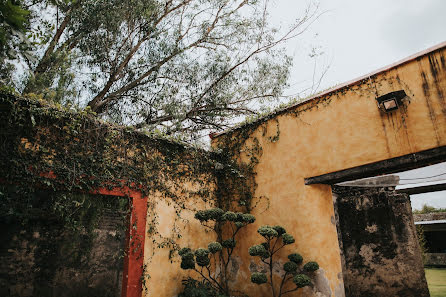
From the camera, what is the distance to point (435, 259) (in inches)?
514

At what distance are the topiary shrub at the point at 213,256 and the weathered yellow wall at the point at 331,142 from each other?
1.51 ft

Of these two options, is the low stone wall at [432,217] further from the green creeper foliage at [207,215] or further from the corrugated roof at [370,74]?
the green creeper foliage at [207,215]

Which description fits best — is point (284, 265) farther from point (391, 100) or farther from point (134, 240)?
point (391, 100)

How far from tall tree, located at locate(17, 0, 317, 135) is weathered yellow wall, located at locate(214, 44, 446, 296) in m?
2.18

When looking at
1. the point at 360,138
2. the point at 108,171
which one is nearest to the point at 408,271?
the point at 360,138

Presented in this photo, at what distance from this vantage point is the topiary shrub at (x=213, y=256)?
14.1 feet

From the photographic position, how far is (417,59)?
12.9ft

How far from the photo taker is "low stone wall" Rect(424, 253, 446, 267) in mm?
12820

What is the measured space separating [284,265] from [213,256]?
1.72m

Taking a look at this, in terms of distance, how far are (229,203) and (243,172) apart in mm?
742

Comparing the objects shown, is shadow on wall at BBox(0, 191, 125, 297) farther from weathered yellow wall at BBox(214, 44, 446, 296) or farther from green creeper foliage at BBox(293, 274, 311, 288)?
green creeper foliage at BBox(293, 274, 311, 288)

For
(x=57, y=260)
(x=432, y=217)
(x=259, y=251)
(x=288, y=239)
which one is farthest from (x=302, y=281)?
(x=432, y=217)

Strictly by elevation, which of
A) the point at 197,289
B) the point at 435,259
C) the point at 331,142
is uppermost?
the point at 331,142

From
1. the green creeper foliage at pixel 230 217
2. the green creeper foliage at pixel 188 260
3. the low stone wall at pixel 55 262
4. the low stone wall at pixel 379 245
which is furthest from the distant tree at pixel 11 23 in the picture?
the low stone wall at pixel 379 245
